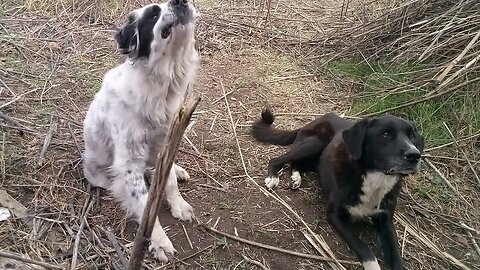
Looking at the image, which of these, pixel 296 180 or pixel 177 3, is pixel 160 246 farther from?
pixel 177 3

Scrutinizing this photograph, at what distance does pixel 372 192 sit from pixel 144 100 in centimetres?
166

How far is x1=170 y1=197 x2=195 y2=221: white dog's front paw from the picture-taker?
3650 millimetres

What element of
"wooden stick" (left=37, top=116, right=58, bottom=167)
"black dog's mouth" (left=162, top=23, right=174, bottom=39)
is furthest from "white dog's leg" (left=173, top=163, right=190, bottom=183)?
"black dog's mouth" (left=162, top=23, right=174, bottom=39)

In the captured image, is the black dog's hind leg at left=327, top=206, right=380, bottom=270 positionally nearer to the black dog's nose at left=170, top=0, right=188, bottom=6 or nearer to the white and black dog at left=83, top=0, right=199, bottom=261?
the white and black dog at left=83, top=0, right=199, bottom=261

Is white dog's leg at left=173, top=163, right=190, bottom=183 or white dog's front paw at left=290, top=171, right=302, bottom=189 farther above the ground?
white dog's leg at left=173, top=163, right=190, bottom=183

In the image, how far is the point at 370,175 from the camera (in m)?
3.63

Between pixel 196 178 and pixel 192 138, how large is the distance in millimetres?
575

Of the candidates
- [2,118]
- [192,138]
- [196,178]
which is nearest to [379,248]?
[196,178]

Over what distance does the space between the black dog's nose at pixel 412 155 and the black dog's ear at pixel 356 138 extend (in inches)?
12.7

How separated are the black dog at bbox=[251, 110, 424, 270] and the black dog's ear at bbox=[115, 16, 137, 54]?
1536 mm

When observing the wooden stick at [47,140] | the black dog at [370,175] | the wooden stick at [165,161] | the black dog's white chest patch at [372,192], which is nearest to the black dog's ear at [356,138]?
the black dog at [370,175]

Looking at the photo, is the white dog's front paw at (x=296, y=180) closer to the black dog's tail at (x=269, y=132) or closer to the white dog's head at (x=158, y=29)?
the black dog's tail at (x=269, y=132)

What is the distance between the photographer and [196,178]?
4160mm

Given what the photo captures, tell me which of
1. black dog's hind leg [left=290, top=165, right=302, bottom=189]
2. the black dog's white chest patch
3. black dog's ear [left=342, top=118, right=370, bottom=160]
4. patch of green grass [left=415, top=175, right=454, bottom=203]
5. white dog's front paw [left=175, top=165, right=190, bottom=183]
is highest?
black dog's ear [left=342, top=118, right=370, bottom=160]
